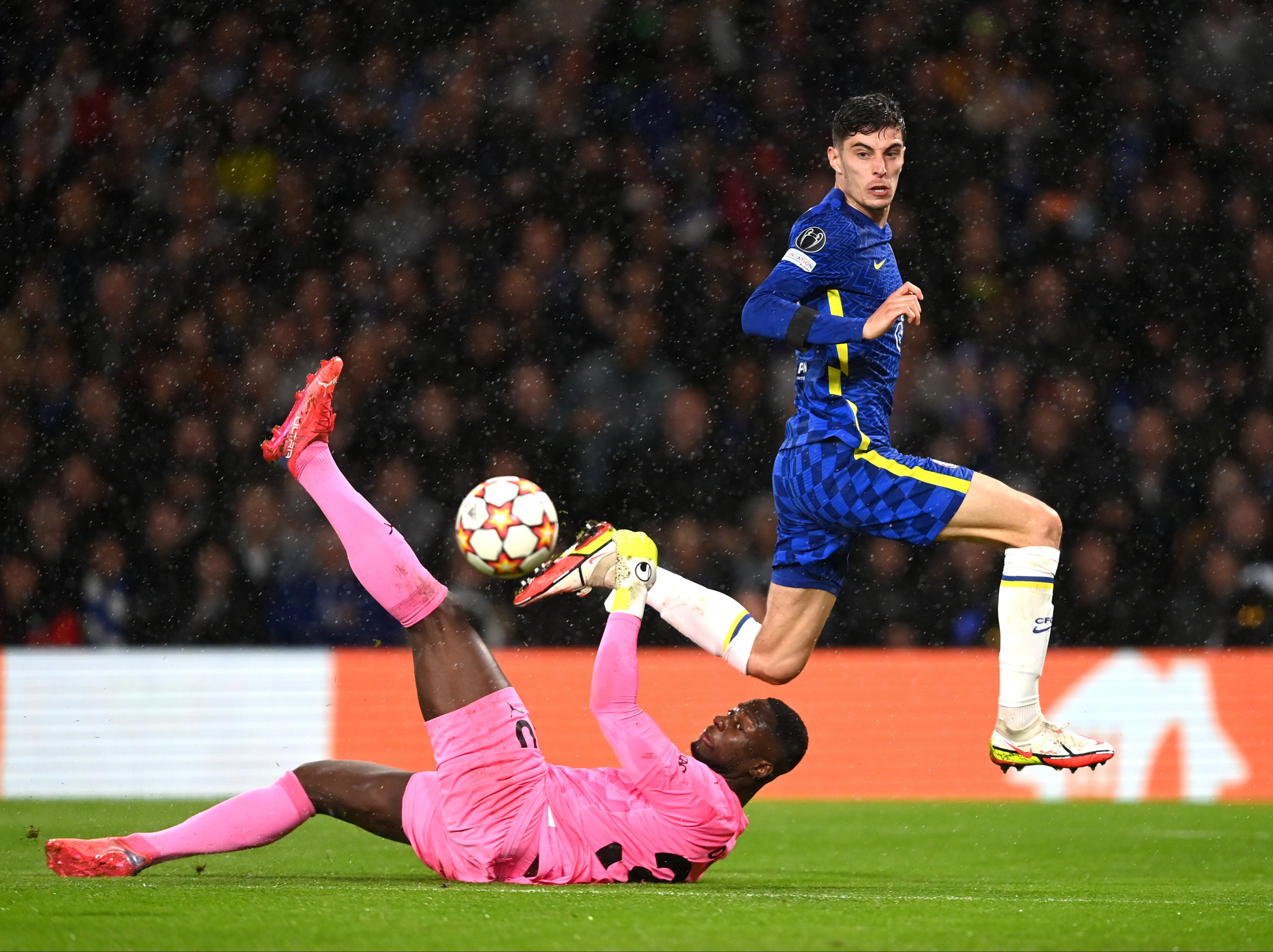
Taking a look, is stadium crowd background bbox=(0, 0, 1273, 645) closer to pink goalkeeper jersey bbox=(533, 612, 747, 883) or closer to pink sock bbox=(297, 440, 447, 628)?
pink sock bbox=(297, 440, 447, 628)

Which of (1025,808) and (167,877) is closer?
(167,877)

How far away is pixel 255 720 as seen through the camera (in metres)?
8.86

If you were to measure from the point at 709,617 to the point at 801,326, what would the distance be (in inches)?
49.3

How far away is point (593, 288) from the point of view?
10.3 metres

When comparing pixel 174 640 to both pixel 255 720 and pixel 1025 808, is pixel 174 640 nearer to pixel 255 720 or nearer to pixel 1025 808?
pixel 255 720

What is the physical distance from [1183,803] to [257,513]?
5640 mm

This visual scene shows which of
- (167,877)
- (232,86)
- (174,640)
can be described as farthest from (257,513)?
(167,877)

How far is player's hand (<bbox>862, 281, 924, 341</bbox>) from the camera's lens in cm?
472

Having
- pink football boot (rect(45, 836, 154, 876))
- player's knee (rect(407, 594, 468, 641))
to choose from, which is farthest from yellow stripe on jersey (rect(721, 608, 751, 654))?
pink football boot (rect(45, 836, 154, 876))

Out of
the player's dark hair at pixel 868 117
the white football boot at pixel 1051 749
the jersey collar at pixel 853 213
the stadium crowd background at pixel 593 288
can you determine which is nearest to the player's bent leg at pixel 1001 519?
the white football boot at pixel 1051 749

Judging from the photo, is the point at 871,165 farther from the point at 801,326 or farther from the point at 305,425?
the point at 305,425

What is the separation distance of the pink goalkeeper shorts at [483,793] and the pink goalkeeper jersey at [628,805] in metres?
0.07

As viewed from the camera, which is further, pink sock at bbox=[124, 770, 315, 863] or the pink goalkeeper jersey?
pink sock at bbox=[124, 770, 315, 863]

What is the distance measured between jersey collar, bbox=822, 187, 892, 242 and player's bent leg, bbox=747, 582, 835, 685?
1258mm
